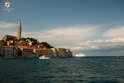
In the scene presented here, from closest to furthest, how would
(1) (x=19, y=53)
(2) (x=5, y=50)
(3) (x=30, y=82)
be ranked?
(3) (x=30, y=82)
(2) (x=5, y=50)
(1) (x=19, y=53)

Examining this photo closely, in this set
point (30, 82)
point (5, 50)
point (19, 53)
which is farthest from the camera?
point (19, 53)

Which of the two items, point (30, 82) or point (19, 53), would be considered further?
point (19, 53)

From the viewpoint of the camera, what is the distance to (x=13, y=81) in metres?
32.7

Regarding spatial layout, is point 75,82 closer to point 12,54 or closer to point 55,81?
point 55,81

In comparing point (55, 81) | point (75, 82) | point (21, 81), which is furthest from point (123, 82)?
point (21, 81)

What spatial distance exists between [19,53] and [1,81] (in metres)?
164

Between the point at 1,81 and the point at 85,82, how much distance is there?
11.9 m

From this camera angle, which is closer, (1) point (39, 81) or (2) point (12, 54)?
(1) point (39, 81)

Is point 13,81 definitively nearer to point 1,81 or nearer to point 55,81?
point 1,81

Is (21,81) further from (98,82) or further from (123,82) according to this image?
(123,82)

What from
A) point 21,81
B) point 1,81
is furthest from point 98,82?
point 1,81

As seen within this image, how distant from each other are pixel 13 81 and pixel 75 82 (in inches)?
345

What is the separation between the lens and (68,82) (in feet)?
108

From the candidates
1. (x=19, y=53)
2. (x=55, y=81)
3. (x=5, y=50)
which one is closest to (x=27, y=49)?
(x=19, y=53)
